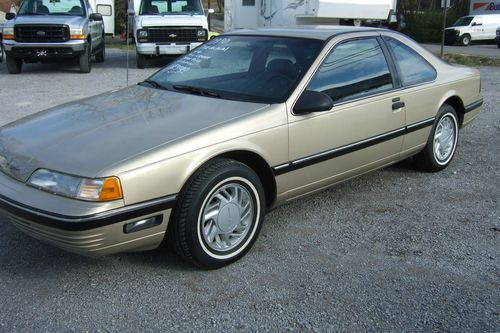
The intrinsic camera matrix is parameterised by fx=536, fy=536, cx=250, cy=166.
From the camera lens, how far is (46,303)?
292 centimetres

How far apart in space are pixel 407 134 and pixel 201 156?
2197 millimetres

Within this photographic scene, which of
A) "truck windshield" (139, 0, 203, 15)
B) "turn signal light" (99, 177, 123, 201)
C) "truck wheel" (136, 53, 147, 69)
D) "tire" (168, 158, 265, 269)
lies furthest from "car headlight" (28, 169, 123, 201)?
"truck windshield" (139, 0, 203, 15)

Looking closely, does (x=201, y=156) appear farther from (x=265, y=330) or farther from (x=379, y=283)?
(x=379, y=283)

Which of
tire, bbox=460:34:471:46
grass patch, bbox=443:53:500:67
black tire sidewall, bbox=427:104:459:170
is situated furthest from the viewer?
tire, bbox=460:34:471:46

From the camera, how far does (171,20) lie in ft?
42.3

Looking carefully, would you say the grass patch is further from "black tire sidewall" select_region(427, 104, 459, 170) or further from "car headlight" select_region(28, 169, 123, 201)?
"car headlight" select_region(28, 169, 123, 201)

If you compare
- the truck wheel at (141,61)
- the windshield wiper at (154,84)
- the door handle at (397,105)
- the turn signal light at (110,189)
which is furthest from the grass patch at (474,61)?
the turn signal light at (110,189)

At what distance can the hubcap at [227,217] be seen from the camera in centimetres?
322

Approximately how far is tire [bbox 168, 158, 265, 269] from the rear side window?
75.9 inches

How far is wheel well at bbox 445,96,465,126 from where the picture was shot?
5.25 meters

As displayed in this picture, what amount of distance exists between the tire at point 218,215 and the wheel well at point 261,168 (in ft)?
0.30

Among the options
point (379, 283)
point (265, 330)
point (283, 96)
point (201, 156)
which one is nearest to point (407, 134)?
point (283, 96)

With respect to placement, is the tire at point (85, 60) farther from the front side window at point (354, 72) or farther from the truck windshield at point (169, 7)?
the front side window at point (354, 72)

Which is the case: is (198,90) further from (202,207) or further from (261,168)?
(202,207)
